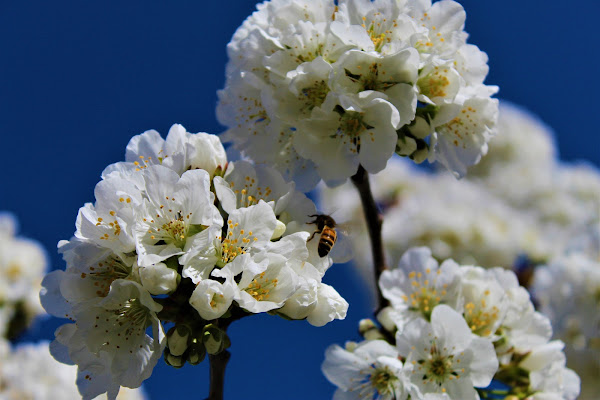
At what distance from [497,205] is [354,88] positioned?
5470 mm

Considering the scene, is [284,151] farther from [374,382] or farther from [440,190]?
[440,190]

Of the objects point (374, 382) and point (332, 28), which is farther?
point (374, 382)

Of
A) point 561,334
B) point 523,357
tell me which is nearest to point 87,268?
point 523,357

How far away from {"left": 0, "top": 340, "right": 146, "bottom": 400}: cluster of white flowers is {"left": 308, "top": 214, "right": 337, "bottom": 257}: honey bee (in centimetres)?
386

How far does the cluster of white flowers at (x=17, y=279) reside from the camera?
629cm

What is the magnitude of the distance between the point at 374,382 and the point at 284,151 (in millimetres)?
944

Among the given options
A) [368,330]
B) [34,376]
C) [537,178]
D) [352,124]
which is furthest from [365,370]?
[537,178]

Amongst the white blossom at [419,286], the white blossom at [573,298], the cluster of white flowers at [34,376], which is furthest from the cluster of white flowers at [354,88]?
the cluster of white flowers at [34,376]

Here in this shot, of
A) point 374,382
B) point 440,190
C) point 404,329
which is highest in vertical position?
point 440,190

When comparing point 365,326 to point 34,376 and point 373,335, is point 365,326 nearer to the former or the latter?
point 373,335

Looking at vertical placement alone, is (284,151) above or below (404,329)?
above

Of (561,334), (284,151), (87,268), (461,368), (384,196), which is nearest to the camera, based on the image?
(87,268)

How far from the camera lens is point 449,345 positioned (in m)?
2.29

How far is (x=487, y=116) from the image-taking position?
2457 mm
